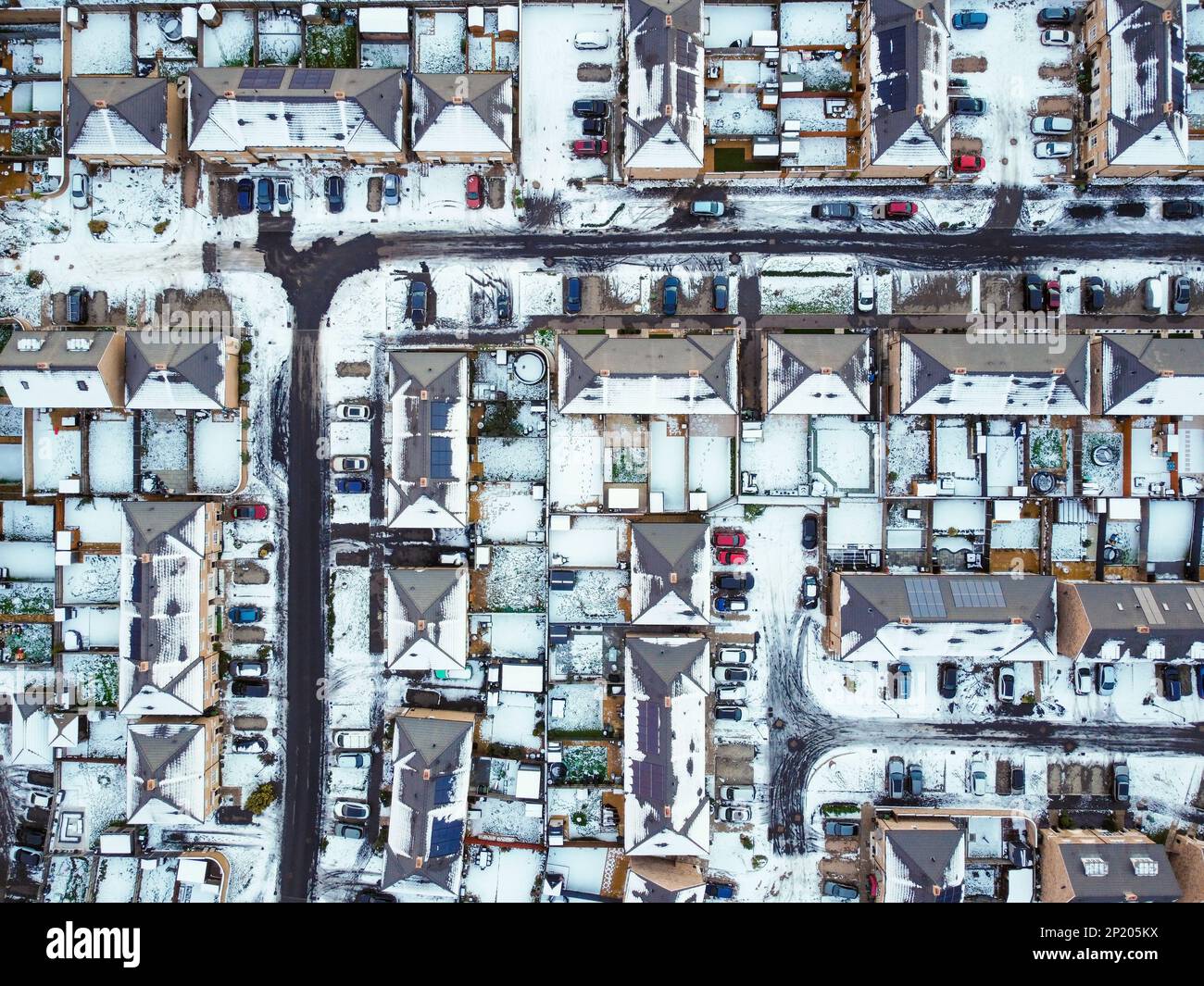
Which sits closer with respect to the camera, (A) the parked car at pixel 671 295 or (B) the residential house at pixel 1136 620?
(B) the residential house at pixel 1136 620

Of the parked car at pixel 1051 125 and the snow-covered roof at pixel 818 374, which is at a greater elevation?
the parked car at pixel 1051 125

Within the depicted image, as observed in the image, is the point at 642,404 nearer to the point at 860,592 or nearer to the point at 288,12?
the point at 860,592

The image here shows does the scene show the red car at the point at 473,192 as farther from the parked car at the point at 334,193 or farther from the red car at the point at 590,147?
the parked car at the point at 334,193

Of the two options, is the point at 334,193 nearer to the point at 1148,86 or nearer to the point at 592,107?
the point at 592,107

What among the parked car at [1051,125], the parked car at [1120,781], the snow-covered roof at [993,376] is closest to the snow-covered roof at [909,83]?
the parked car at [1051,125]

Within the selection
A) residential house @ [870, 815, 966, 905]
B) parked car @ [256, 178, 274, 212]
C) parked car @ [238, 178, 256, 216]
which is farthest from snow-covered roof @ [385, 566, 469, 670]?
residential house @ [870, 815, 966, 905]

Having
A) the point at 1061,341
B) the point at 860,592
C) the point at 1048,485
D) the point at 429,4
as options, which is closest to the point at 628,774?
the point at 860,592

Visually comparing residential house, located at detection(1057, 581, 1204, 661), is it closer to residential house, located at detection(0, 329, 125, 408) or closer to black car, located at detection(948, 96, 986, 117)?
A: black car, located at detection(948, 96, 986, 117)
